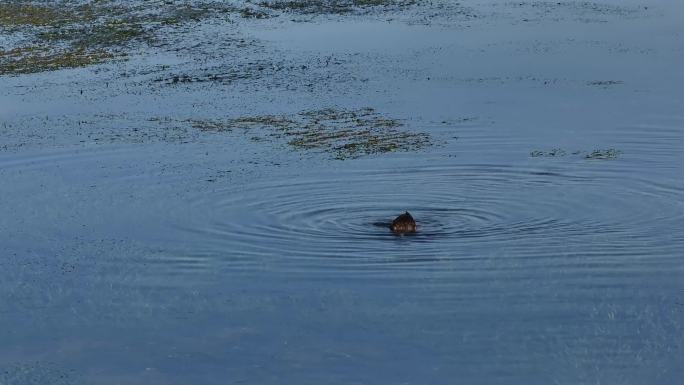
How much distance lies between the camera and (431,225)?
1692 cm

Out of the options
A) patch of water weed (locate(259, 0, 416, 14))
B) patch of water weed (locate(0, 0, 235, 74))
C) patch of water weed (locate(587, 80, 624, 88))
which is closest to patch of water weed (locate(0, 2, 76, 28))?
patch of water weed (locate(0, 0, 235, 74))

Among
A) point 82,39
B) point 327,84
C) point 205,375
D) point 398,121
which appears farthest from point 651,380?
point 82,39

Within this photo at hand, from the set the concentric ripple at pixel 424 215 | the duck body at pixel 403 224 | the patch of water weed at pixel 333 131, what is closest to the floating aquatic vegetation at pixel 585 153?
the concentric ripple at pixel 424 215

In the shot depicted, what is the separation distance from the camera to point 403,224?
16047mm

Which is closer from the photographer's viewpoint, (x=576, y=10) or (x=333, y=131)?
(x=333, y=131)

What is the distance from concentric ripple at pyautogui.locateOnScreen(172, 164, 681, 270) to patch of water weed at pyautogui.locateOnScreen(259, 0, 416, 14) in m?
17.4

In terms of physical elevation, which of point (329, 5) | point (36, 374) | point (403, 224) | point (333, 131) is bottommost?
point (36, 374)

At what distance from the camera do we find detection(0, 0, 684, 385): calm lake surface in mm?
12500

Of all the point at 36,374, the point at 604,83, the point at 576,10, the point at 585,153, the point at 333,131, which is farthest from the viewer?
the point at 576,10

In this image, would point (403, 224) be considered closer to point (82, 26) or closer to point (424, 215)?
point (424, 215)

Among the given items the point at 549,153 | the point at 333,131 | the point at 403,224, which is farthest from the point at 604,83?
the point at 403,224

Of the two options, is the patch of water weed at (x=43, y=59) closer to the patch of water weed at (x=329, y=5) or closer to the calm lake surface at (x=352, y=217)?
the calm lake surface at (x=352, y=217)

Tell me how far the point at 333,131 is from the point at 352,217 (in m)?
5.04

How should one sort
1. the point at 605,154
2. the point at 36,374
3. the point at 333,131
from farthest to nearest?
the point at 333,131 → the point at 605,154 → the point at 36,374
